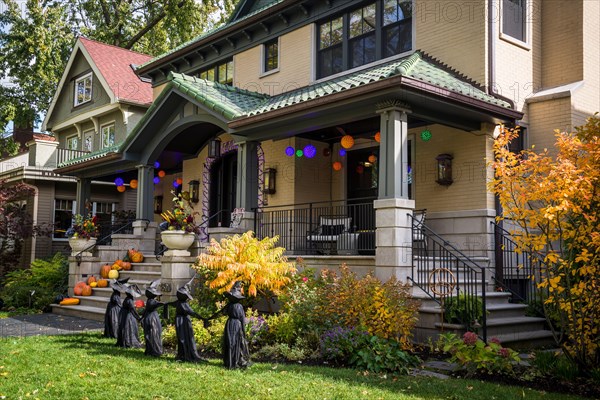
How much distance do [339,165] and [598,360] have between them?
834cm

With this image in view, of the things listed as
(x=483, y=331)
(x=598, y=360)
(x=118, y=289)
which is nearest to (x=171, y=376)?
(x=118, y=289)

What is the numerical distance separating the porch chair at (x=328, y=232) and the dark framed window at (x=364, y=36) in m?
3.89

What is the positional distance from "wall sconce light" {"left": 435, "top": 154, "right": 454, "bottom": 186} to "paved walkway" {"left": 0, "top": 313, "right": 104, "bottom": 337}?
7.32 meters

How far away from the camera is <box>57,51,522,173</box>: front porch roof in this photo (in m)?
10.0

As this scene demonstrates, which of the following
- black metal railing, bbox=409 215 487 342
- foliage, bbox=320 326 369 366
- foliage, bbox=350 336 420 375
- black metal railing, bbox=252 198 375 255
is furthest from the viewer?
black metal railing, bbox=252 198 375 255

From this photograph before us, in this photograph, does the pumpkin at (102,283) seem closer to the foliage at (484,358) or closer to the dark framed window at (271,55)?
the dark framed window at (271,55)

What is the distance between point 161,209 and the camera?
2053cm

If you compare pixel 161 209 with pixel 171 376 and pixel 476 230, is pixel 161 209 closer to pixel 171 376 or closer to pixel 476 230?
pixel 476 230

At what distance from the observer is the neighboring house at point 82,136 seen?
22.2 metres

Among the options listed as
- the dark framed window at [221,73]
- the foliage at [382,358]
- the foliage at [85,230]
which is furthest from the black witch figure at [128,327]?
the dark framed window at [221,73]

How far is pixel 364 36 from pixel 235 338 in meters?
9.24

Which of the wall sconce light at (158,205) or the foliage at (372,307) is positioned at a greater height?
the wall sconce light at (158,205)

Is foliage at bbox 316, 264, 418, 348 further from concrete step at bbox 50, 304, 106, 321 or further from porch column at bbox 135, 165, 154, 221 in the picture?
porch column at bbox 135, 165, 154, 221

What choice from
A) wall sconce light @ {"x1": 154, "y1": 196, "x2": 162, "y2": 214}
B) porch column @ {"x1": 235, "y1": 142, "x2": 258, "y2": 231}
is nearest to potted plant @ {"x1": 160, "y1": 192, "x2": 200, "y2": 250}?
porch column @ {"x1": 235, "y1": 142, "x2": 258, "y2": 231}
